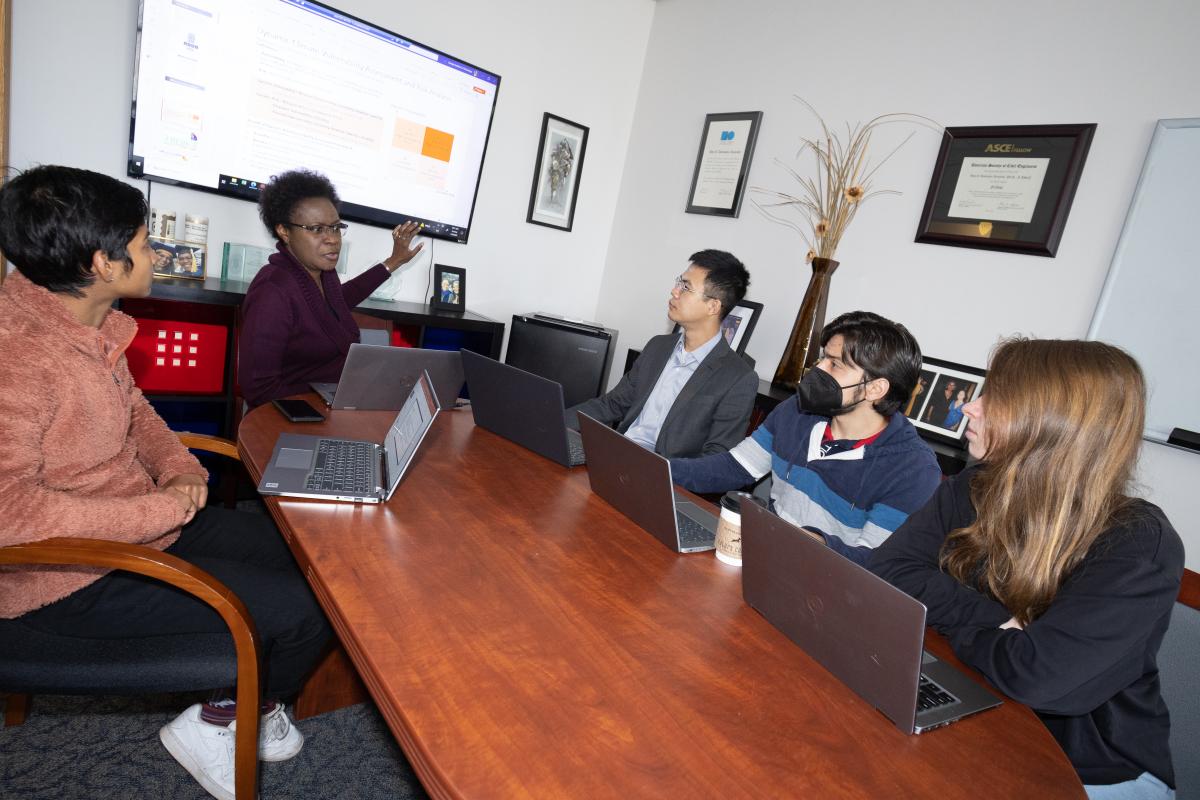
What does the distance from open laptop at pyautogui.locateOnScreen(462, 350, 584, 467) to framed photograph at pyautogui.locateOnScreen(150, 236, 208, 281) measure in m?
1.60

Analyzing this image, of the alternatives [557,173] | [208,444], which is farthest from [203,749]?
[557,173]

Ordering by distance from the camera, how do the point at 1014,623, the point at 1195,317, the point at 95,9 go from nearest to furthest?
the point at 1014,623, the point at 1195,317, the point at 95,9

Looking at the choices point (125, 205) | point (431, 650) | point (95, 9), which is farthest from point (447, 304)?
point (431, 650)

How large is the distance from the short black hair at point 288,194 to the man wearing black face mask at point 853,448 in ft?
5.58

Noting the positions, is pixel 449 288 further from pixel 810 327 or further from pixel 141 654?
pixel 141 654

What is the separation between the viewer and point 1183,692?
1.34m

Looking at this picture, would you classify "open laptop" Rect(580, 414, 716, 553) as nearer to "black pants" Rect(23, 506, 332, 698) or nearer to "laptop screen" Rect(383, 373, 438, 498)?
"laptop screen" Rect(383, 373, 438, 498)

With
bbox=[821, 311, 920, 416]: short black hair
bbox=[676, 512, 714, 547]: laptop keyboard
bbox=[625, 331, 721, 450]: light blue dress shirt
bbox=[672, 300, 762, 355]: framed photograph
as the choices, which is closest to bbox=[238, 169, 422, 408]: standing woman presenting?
bbox=[625, 331, 721, 450]: light blue dress shirt

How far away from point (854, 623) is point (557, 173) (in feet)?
11.6

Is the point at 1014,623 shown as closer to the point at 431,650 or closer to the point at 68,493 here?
the point at 431,650

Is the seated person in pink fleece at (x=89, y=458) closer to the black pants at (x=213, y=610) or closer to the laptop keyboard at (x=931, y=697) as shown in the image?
the black pants at (x=213, y=610)

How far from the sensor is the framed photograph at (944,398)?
260cm

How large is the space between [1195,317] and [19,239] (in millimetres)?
3109

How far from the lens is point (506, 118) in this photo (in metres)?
3.76
